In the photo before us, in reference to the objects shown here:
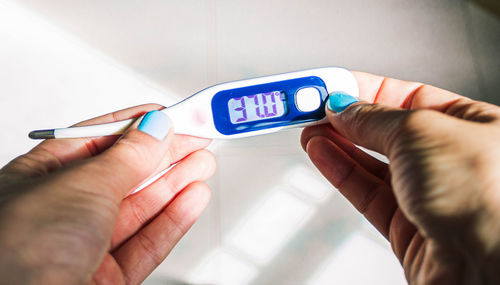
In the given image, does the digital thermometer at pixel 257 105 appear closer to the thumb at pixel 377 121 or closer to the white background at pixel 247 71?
the thumb at pixel 377 121

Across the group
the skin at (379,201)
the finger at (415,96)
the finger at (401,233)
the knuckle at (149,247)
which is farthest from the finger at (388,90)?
the knuckle at (149,247)

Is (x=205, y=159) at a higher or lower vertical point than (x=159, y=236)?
higher

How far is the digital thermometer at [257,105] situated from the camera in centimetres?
98

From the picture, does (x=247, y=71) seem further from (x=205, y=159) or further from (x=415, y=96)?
(x=415, y=96)

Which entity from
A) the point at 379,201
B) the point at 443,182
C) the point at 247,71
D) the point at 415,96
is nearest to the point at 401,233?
the point at 379,201

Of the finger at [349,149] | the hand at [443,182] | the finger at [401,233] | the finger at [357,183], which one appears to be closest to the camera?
the hand at [443,182]

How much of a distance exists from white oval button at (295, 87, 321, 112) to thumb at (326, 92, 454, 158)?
0.04 m

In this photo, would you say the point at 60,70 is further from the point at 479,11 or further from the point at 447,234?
the point at 479,11

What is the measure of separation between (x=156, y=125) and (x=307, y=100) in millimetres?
432

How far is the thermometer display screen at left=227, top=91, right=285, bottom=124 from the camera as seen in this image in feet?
3.19

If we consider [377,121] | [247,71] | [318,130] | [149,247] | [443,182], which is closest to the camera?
[443,182]

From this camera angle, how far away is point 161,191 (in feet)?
3.43

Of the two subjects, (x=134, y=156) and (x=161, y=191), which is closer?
(x=134, y=156)

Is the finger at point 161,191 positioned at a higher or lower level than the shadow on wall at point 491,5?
lower
